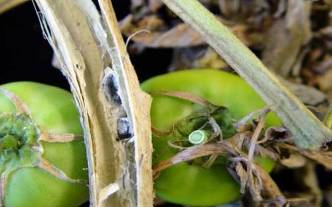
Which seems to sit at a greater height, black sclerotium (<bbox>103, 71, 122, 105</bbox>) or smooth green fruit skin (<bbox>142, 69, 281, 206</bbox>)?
black sclerotium (<bbox>103, 71, 122, 105</bbox>)

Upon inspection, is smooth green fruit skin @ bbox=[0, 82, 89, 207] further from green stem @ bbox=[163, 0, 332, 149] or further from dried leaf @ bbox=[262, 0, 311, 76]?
dried leaf @ bbox=[262, 0, 311, 76]

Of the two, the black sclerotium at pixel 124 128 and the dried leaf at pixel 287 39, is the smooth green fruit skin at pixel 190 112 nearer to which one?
the black sclerotium at pixel 124 128

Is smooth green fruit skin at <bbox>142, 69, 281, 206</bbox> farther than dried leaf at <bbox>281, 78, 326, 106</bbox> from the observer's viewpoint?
No

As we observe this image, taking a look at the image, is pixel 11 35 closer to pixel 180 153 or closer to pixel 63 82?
pixel 63 82

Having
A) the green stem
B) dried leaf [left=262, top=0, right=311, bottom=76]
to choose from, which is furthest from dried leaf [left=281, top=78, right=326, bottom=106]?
the green stem

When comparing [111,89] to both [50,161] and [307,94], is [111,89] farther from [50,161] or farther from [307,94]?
[307,94]

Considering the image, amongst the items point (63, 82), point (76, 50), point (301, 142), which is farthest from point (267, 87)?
point (63, 82)
